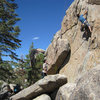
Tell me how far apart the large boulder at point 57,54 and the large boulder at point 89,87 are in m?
6.75

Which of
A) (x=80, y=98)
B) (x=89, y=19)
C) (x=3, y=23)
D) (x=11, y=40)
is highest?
(x=3, y=23)

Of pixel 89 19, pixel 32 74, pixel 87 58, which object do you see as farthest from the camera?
pixel 32 74

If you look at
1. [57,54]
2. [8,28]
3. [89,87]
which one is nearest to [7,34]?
[8,28]

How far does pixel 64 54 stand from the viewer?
10.8 m

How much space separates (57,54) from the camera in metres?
11.1

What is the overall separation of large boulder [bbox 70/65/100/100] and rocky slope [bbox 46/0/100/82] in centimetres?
363

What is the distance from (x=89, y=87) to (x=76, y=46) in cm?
682

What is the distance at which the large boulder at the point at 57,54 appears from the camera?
424 inches

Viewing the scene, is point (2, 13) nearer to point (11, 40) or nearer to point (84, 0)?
point (11, 40)

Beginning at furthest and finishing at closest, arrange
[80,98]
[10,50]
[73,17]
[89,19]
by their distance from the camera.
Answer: [10,50], [73,17], [89,19], [80,98]

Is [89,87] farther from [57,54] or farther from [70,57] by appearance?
[57,54]

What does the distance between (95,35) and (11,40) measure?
8728 millimetres

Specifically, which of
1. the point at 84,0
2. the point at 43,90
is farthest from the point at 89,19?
the point at 43,90

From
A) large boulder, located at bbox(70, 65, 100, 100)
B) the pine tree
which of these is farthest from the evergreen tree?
large boulder, located at bbox(70, 65, 100, 100)
